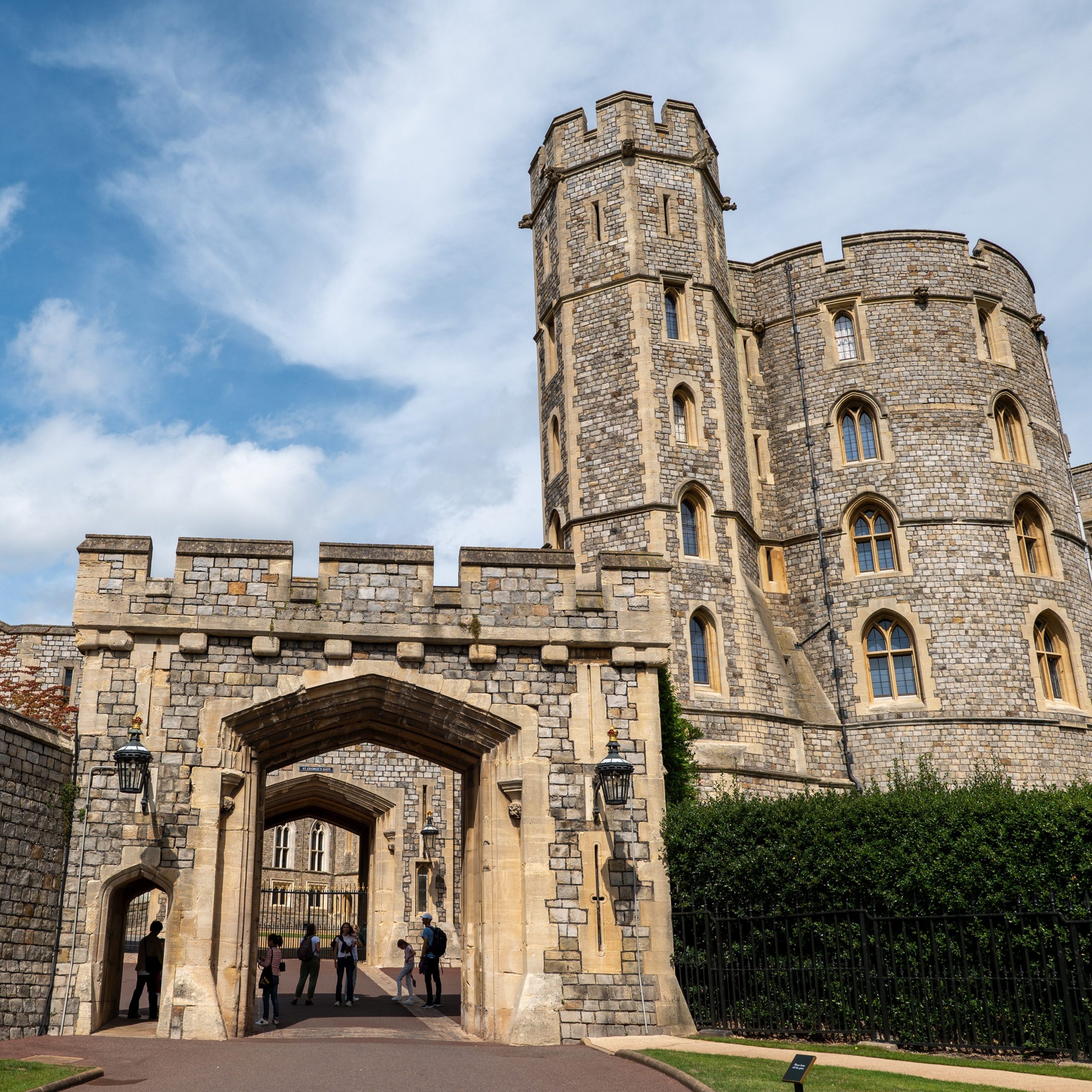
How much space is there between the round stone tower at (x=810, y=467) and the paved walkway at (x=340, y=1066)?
1129cm

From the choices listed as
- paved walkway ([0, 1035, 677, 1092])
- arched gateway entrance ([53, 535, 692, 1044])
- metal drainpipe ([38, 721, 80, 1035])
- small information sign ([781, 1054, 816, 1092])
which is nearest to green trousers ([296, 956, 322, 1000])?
arched gateway entrance ([53, 535, 692, 1044])

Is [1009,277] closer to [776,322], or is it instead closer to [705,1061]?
[776,322]

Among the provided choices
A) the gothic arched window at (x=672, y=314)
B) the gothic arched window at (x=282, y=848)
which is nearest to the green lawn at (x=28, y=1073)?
the gothic arched window at (x=672, y=314)

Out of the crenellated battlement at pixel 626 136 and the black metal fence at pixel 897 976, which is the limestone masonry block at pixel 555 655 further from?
the crenellated battlement at pixel 626 136

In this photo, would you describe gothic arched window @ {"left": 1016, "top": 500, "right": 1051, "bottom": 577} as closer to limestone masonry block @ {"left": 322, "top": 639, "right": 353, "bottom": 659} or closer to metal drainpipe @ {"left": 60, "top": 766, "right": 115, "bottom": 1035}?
limestone masonry block @ {"left": 322, "top": 639, "right": 353, "bottom": 659}

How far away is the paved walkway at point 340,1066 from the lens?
8.80 metres

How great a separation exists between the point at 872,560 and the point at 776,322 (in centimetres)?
692

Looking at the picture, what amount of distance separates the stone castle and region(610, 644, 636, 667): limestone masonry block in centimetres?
3

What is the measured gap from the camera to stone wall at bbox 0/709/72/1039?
→ 35.6 feet

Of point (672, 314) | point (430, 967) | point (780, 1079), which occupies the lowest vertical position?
point (780, 1079)

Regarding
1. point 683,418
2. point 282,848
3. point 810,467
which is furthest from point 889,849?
point 282,848

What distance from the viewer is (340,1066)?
985cm

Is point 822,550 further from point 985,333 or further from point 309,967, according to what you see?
point 309,967

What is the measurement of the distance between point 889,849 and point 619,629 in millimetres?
3969
